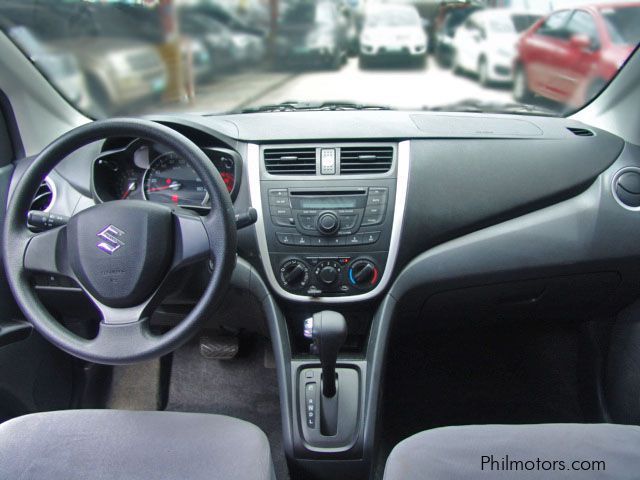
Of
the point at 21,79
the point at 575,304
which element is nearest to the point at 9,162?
the point at 21,79

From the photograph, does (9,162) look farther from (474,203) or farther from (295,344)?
(474,203)

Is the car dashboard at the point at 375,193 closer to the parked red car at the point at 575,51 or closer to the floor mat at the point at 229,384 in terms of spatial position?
the parked red car at the point at 575,51

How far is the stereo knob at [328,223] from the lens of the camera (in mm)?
1705

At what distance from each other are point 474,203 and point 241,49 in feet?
5.57

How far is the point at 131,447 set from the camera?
1293 millimetres

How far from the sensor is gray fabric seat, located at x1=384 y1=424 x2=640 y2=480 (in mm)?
1165

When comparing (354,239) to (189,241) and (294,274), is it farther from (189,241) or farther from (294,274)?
(189,241)

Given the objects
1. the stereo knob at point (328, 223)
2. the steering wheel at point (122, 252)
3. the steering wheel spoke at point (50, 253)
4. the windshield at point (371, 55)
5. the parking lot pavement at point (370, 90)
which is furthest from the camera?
the parking lot pavement at point (370, 90)

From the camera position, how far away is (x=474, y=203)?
1.78 metres

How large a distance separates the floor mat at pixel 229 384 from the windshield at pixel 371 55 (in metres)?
0.96

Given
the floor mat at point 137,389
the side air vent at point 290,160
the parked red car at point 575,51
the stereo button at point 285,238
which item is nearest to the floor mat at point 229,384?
the floor mat at point 137,389

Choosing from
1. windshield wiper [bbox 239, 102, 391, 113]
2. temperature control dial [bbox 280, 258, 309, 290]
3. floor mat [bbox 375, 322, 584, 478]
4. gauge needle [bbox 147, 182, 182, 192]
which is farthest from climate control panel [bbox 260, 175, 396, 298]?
floor mat [bbox 375, 322, 584, 478]

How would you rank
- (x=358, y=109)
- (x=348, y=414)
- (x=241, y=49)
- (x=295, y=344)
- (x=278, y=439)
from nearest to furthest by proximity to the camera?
(x=348, y=414) → (x=295, y=344) → (x=358, y=109) → (x=278, y=439) → (x=241, y=49)

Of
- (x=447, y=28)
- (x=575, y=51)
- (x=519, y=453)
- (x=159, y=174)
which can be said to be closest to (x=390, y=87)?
(x=447, y=28)
